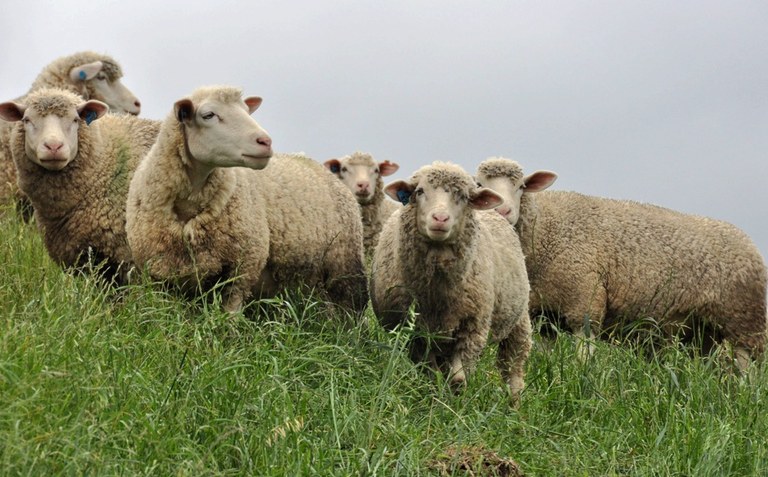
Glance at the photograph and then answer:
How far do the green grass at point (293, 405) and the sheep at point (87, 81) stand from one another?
4.23 meters

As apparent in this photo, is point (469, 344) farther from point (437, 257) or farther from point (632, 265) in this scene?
point (632, 265)

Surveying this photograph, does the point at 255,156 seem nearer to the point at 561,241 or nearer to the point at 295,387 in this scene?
the point at 295,387

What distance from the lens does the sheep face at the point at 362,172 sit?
11.3 meters

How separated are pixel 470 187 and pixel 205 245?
168cm

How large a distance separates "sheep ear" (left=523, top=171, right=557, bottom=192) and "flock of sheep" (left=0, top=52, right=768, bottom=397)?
0.04ft

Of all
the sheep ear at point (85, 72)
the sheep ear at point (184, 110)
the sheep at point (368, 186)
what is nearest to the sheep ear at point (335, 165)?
the sheep at point (368, 186)

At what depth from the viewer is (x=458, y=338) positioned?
22.2 ft

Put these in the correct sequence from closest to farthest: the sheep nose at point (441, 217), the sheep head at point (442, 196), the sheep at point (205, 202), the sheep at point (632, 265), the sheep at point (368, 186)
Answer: the sheep nose at point (441, 217) < the sheep head at point (442, 196) < the sheep at point (205, 202) < the sheep at point (632, 265) < the sheep at point (368, 186)

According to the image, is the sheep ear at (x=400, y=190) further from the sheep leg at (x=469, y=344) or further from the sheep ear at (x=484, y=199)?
the sheep leg at (x=469, y=344)

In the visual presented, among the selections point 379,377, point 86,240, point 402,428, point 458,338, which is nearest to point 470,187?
point 458,338

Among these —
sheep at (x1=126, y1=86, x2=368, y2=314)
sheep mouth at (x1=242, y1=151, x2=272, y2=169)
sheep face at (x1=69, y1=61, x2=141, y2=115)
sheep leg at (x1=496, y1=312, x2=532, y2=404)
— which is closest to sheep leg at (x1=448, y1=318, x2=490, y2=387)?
sheep leg at (x1=496, y1=312, x2=532, y2=404)

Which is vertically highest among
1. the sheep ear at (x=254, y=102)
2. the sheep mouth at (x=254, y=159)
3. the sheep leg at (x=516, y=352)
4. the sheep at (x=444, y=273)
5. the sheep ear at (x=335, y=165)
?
the sheep ear at (x=254, y=102)

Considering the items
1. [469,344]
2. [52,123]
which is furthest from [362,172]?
[469,344]

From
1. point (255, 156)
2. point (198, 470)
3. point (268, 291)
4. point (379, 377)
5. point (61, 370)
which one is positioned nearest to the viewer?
point (198, 470)
